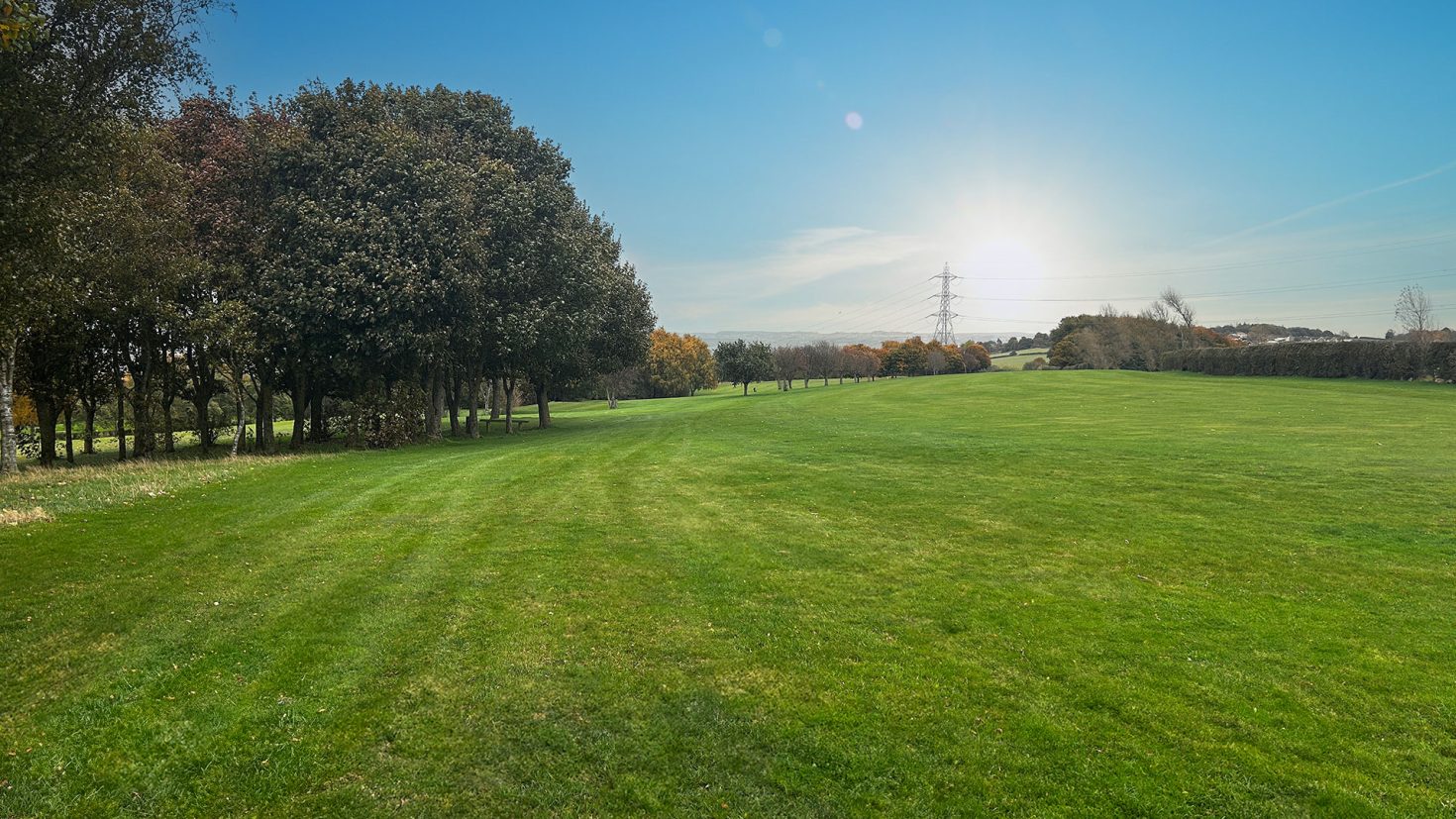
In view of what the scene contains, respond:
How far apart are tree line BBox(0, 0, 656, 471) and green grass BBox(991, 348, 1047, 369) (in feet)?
406

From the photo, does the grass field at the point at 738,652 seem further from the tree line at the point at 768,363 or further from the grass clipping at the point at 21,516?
the tree line at the point at 768,363

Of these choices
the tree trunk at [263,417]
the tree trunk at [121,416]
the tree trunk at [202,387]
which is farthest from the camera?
the tree trunk at [263,417]

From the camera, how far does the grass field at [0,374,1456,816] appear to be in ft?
17.5

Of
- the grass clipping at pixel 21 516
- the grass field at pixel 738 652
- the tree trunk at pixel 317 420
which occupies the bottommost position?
the grass field at pixel 738 652

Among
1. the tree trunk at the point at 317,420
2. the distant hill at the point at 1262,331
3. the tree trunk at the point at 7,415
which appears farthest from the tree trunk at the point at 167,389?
the distant hill at the point at 1262,331

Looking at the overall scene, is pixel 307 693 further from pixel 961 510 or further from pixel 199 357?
pixel 199 357

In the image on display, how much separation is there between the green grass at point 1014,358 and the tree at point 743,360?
68.4 m

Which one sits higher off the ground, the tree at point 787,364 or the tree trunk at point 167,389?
the tree at point 787,364

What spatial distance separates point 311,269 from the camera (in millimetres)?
28125

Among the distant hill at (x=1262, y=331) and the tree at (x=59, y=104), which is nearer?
the tree at (x=59, y=104)

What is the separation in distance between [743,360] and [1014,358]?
92.4 m

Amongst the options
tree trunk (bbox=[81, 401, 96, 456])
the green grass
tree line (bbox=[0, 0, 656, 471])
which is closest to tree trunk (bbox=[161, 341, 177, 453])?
tree line (bbox=[0, 0, 656, 471])

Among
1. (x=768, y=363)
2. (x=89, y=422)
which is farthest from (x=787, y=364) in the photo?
(x=89, y=422)

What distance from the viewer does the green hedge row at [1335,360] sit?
2147 inches
